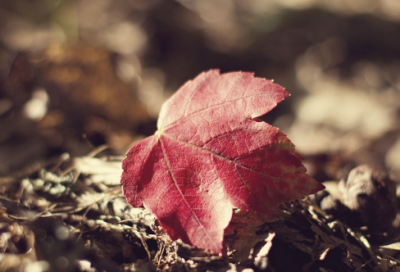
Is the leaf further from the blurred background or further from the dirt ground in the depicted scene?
the blurred background

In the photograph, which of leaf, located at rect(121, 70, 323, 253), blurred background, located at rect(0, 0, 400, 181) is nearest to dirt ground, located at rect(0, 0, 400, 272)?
blurred background, located at rect(0, 0, 400, 181)

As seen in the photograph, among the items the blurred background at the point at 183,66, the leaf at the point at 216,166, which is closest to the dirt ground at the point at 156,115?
the blurred background at the point at 183,66

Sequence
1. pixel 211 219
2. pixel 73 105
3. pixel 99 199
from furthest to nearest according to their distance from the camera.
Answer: pixel 73 105
pixel 99 199
pixel 211 219

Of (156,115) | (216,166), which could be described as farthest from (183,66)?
(216,166)

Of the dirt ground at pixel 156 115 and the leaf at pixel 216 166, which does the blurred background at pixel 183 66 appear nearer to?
the dirt ground at pixel 156 115

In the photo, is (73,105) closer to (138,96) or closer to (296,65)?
(138,96)

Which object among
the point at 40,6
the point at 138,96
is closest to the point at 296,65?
the point at 138,96

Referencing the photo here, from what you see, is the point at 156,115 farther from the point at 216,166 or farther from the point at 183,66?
the point at 216,166
